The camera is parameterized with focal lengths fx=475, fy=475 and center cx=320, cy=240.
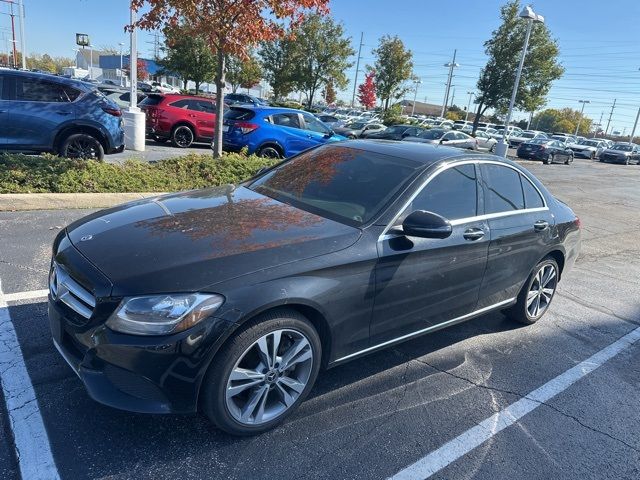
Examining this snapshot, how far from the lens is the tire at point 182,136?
47.4 ft

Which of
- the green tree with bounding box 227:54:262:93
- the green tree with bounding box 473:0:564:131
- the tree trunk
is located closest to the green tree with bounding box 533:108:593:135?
the green tree with bounding box 473:0:564:131

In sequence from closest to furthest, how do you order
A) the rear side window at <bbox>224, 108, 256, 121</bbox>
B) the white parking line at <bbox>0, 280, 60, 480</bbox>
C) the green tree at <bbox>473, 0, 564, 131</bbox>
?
1. the white parking line at <bbox>0, 280, 60, 480</bbox>
2. the rear side window at <bbox>224, 108, 256, 121</bbox>
3. the green tree at <bbox>473, 0, 564, 131</bbox>

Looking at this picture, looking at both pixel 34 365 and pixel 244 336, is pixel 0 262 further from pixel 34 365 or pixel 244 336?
pixel 244 336

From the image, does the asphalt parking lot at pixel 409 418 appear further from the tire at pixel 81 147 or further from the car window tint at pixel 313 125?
the car window tint at pixel 313 125

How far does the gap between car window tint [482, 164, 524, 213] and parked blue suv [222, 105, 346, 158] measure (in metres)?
7.89

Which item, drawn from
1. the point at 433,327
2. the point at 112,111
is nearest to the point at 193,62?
the point at 112,111

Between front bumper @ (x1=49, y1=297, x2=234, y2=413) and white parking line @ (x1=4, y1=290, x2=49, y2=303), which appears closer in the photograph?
front bumper @ (x1=49, y1=297, x2=234, y2=413)

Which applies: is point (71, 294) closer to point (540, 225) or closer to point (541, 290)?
point (540, 225)

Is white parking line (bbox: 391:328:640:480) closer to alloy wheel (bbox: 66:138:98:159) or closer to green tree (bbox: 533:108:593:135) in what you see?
alloy wheel (bbox: 66:138:98:159)

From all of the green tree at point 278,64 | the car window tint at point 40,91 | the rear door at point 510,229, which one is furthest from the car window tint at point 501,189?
the green tree at point 278,64

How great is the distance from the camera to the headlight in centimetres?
232

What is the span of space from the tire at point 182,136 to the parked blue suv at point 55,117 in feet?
18.1

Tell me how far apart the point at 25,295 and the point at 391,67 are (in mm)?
33100

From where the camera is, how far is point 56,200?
6.64 m
